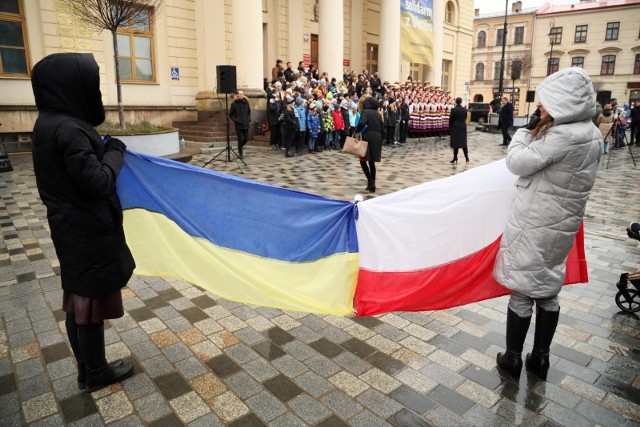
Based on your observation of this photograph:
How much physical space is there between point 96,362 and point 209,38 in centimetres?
1862

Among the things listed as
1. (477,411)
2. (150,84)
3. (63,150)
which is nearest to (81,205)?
(63,150)

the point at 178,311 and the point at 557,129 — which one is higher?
the point at 557,129

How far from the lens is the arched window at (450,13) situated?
34.9 meters

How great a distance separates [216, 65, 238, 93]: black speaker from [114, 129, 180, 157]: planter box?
81.1 inches

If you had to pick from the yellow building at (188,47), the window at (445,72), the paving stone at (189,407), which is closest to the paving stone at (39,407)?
the paving stone at (189,407)

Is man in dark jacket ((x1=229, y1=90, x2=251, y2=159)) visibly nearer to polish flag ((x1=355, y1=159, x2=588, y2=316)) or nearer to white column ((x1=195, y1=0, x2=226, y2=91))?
white column ((x1=195, y1=0, x2=226, y2=91))

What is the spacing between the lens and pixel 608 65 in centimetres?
5947

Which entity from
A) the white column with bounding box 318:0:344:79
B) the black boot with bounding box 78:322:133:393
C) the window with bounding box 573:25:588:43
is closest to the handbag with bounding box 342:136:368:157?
the black boot with bounding box 78:322:133:393

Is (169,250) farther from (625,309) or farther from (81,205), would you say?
(625,309)

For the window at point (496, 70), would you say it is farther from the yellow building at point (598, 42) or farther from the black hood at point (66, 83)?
the black hood at point (66, 83)

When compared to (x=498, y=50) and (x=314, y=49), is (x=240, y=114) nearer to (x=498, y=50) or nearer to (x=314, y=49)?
(x=314, y=49)

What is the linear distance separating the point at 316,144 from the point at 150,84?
7341 millimetres

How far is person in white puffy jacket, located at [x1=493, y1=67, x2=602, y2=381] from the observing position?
2711 millimetres

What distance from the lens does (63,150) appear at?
2.50m
